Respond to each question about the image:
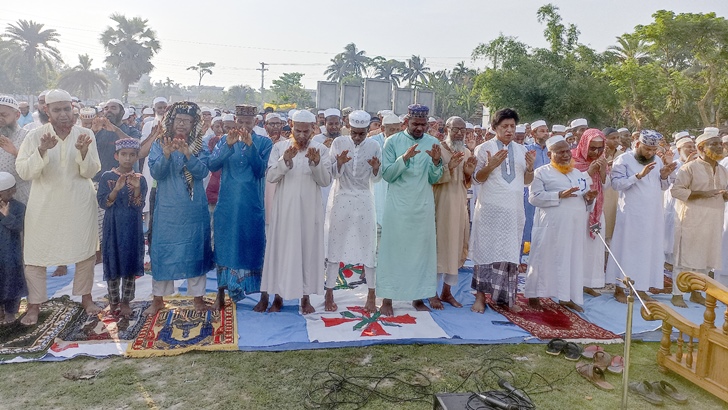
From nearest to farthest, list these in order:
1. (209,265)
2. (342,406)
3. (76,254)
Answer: (342,406) → (76,254) → (209,265)

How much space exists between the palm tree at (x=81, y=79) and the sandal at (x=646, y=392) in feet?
185

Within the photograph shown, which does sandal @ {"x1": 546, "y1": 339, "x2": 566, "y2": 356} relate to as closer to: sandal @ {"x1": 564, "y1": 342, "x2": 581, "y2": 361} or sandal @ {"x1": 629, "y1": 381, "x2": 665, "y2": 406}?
sandal @ {"x1": 564, "y1": 342, "x2": 581, "y2": 361}

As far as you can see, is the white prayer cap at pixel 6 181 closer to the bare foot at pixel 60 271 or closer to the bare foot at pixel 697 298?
the bare foot at pixel 60 271

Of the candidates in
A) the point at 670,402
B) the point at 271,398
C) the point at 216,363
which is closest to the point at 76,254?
the point at 216,363

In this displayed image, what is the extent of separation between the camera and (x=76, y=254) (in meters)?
4.72

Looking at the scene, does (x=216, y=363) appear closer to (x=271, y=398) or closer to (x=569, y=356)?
(x=271, y=398)

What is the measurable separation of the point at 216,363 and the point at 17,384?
1.30 metres

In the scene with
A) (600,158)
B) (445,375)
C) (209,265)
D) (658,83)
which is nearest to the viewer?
(445,375)

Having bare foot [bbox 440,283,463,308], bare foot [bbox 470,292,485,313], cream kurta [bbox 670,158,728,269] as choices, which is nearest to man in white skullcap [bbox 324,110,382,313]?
bare foot [bbox 440,283,463,308]

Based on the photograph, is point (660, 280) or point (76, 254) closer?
point (76, 254)

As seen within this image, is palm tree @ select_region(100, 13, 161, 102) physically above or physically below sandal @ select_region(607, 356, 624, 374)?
above

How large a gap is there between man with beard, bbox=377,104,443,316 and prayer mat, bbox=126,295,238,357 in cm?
147

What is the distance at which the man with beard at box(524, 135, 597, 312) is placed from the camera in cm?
542

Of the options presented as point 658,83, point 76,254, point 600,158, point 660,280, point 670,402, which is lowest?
point 670,402
